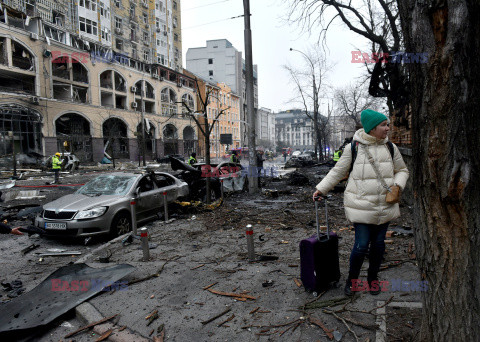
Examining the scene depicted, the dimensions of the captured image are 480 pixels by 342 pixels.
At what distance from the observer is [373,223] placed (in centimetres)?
320

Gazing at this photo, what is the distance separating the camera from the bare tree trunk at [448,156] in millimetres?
1931

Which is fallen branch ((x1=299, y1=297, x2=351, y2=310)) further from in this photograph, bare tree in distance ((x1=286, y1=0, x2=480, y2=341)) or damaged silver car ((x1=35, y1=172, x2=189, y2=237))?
damaged silver car ((x1=35, y1=172, x2=189, y2=237))

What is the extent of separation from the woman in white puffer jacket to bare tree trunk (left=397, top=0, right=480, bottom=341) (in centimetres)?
85

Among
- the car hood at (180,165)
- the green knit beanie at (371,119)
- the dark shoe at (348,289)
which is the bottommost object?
the dark shoe at (348,289)

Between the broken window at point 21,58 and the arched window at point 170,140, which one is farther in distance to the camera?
the arched window at point 170,140

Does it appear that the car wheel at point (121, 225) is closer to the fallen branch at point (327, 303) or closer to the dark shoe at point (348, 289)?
the fallen branch at point (327, 303)

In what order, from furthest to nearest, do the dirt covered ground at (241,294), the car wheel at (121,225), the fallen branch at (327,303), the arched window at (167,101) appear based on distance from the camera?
the arched window at (167,101), the car wheel at (121,225), the fallen branch at (327,303), the dirt covered ground at (241,294)

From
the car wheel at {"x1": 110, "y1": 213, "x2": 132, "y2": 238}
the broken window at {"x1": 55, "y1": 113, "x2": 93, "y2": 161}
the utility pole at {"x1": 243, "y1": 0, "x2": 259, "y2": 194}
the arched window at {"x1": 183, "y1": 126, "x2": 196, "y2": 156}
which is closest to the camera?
the car wheel at {"x1": 110, "y1": 213, "x2": 132, "y2": 238}

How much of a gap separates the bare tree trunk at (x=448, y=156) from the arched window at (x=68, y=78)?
40.6 metres

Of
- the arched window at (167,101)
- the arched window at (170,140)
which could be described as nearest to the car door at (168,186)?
the arched window at (170,140)

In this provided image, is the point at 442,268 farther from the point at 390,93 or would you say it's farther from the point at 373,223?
the point at 390,93

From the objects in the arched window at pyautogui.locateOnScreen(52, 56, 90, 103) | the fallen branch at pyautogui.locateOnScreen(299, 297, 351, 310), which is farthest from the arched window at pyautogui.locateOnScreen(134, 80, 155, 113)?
the fallen branch at pyautogui.locateOnScreen(299, 297, 351, 310)

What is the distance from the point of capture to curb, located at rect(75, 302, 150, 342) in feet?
10.3

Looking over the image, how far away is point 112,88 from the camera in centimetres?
4316
